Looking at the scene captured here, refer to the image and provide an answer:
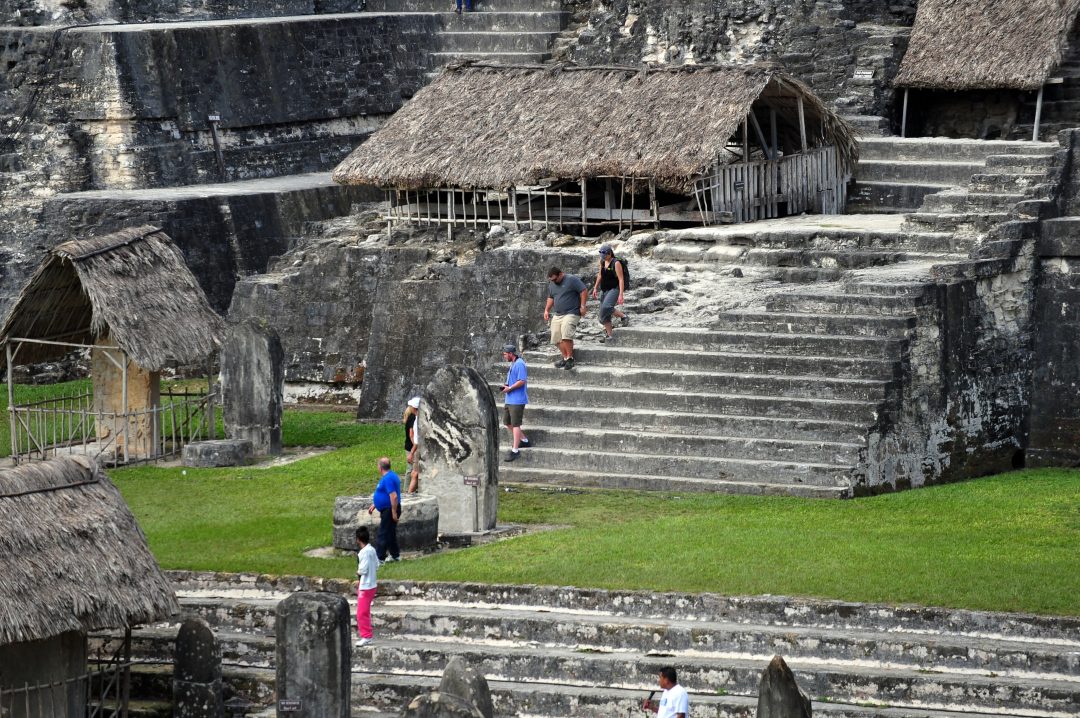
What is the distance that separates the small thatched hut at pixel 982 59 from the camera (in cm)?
2847

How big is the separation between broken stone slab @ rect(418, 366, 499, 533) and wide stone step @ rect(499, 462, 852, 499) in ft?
6.76

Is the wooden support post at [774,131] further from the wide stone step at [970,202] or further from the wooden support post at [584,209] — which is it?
the wide stone step at [970,202]

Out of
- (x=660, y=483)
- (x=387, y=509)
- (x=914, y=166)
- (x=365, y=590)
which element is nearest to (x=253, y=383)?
(x=660, y=483)

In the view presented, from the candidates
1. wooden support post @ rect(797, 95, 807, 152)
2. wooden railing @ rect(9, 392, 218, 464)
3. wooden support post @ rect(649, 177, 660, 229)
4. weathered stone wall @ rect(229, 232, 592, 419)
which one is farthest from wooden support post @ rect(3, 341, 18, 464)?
wooden support post @ rect(797, 95, 807, 152)

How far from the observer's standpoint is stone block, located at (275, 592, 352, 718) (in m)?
17.0

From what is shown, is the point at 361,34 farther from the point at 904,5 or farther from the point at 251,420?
the point at 251,420

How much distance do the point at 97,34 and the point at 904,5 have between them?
10.9m

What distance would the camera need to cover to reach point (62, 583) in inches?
702

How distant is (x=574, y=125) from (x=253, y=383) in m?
5.38

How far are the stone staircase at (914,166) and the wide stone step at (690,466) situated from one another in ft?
18.5

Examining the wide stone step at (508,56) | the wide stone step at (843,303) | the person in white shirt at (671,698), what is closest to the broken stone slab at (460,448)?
the wide stone step at (843,303)

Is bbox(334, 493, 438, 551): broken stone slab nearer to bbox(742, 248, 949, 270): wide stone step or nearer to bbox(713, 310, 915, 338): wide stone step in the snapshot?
bbox(713, 310, 915, 338): wide stone step

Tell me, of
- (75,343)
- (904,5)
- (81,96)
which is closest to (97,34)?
Answer: (81,96)

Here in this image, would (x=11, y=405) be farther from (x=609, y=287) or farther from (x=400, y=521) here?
(x=609, y=287)
